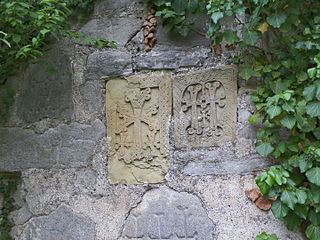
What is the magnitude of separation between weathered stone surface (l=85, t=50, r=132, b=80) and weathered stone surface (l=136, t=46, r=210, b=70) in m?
0.06

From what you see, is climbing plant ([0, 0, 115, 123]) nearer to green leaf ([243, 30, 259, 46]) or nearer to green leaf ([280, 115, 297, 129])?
green leaf ([243, 30, 259, 46])

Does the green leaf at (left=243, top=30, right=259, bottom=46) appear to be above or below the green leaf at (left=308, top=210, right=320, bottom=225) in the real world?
above

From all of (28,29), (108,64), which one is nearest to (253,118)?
(108,64)

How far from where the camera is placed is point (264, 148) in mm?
1881

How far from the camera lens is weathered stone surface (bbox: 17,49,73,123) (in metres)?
2.36

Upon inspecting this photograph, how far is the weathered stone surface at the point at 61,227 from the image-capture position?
2.21 meters

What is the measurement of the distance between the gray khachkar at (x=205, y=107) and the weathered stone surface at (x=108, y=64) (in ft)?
0.90

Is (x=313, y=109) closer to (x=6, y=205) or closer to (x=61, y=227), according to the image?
(x=61, y=227)

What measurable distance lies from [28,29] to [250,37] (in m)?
1.00

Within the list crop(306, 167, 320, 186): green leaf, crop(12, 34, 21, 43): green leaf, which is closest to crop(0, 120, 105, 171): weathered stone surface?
crop(12, 34, 21, 43): green leaf

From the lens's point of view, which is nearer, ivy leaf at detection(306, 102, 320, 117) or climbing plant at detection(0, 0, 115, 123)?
ivy leaf at detection(306, 102, 320, 117)

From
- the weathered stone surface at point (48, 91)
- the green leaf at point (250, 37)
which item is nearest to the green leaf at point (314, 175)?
the green leaf at point (250, 37)

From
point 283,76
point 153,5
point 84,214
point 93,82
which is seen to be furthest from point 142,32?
Result: point 84,214

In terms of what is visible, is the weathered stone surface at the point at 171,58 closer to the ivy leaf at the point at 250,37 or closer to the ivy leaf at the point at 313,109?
the ivy leaf at the point at 250,37
